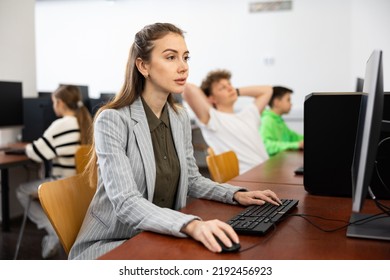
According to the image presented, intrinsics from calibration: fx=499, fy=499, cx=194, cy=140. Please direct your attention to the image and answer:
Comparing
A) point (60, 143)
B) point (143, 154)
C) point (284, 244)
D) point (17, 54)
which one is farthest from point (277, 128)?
point (284, 244)

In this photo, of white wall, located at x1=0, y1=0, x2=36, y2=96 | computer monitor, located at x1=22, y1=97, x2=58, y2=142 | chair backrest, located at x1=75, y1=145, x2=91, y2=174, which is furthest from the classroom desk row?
white wall, located at x1=0, y1=0, x2=36, y2=96

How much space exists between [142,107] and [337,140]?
23.5 inches

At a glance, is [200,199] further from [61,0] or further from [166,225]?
[61,0]

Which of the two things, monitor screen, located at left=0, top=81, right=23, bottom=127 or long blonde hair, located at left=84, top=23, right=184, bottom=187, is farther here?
monitor screen, located at left=0, top=81, right=23, bottom=127

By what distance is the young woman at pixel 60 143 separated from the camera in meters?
3.06

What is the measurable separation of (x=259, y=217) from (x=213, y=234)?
0.25m

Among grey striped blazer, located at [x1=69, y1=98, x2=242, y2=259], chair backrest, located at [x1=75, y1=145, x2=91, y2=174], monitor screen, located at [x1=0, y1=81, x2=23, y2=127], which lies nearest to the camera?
grey striped blazer, located at [x1=69, y1=98, x2=242, y2=259]

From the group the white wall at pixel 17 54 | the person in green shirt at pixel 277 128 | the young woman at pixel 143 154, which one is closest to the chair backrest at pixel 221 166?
the young woman at pixel 143 154

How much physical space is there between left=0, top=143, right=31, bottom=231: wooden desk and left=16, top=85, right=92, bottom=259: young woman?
8cm

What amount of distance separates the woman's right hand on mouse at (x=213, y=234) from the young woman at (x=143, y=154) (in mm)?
181

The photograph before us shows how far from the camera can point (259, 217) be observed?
4.01 feet

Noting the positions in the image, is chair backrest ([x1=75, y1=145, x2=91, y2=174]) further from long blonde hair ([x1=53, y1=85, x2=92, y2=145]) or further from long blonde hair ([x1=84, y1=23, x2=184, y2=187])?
long blonde hair ([x1=84, y1=23, x2=184, y2=187])

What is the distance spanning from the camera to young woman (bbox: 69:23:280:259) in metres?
1.28

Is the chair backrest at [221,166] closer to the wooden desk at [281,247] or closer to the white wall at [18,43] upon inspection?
the wooden desk at [281,247]
